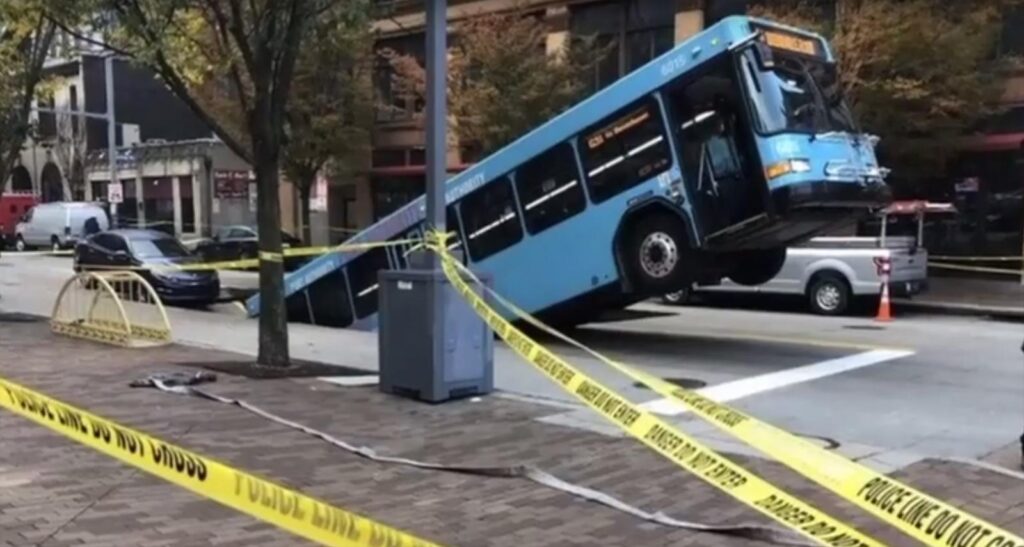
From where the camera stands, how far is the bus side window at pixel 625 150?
A: 1211 cm

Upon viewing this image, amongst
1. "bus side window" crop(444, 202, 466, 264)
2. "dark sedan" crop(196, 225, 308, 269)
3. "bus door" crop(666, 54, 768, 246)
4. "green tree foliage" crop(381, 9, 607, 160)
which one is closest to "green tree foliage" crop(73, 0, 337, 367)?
"bus side window" crop(444, 202, 466, 264)

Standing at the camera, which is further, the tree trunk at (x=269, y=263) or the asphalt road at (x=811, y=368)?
the tree trunk at (x=269, y=263)

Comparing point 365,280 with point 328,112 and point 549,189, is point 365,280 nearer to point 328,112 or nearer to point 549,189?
point 549,189

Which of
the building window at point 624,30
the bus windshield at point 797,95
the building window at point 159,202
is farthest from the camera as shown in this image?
the building window at point 159,202

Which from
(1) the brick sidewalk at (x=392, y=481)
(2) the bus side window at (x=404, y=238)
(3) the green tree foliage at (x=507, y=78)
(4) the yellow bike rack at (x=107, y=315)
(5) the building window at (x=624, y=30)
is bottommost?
(1) the brick sidewalk at (x=392, y=481)

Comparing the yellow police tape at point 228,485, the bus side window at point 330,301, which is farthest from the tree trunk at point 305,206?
the yellow police tape at point 228,485

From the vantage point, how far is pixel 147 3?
10.7m

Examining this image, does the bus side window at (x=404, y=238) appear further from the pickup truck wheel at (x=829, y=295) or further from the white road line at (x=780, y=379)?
the pickup truck wheel at (x=829, y=295)

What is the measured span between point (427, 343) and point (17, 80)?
11.5 metres

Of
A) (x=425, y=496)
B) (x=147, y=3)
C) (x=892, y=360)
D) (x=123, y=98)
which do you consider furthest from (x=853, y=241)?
(x=123, y=98)

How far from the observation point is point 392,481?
6180mm

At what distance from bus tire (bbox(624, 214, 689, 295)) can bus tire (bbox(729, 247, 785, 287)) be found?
140cm

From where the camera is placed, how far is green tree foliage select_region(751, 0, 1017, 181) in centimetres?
1894

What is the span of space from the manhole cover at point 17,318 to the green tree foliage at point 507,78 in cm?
1163
